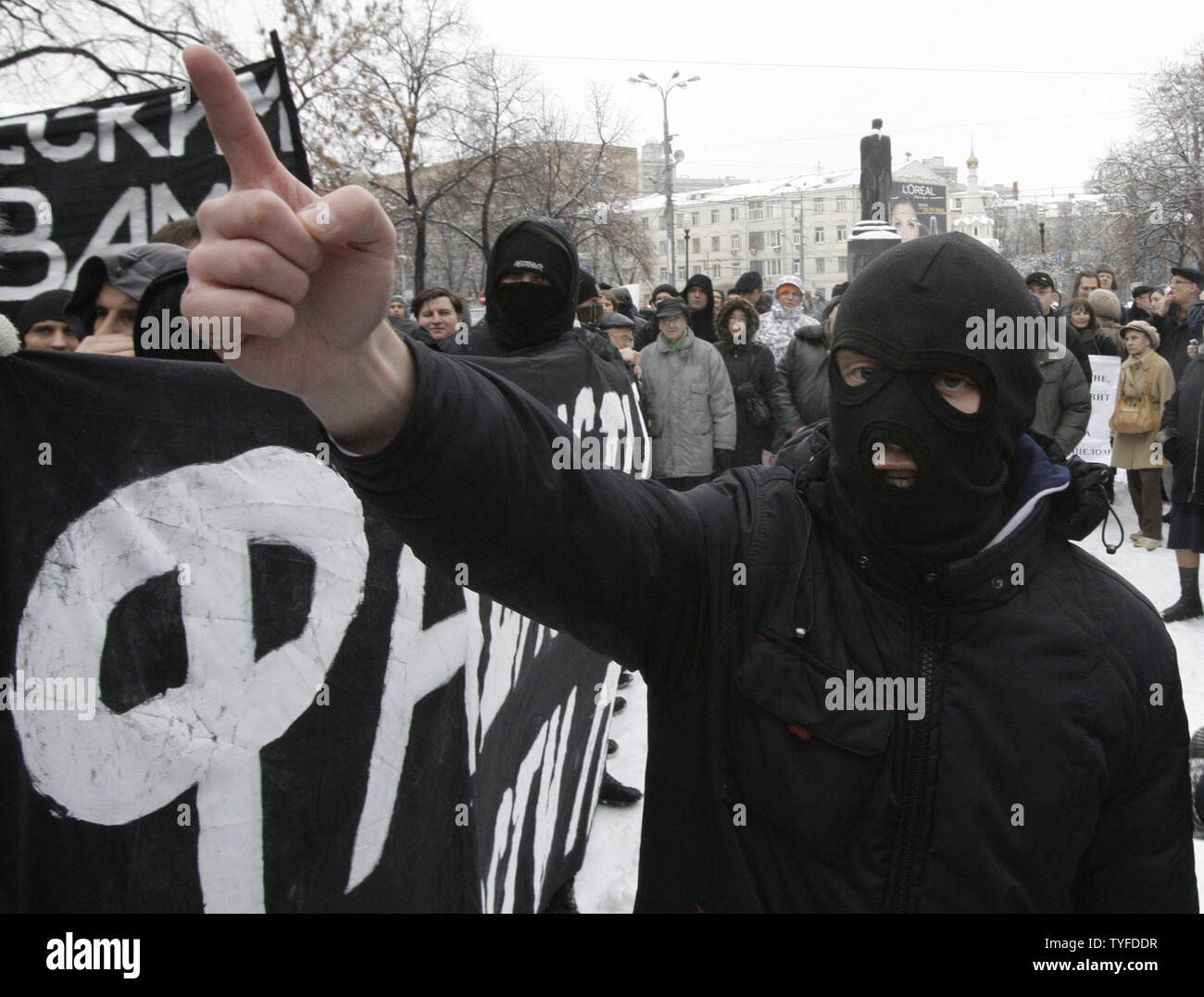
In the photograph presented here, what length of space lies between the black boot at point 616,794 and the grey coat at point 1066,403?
4851 mm

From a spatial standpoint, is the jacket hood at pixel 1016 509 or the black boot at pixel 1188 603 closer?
the jacket hood at pixel 1016 509

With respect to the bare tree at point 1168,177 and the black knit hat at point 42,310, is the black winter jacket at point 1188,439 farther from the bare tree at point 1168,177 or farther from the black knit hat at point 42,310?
the bare tree at point 1168,177

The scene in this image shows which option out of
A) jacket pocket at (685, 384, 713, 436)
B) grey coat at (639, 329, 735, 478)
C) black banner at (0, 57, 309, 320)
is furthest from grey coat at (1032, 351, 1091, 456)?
black banner at (0, 57, 309, 320)

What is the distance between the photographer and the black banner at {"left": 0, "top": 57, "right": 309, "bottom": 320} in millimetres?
3953

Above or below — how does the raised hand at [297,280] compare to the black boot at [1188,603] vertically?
above

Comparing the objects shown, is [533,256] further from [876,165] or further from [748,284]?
[876,165]

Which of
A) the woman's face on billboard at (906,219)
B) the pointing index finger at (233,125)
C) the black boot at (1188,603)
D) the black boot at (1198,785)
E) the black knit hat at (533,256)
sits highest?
the woman's face on billboard at (906,219)

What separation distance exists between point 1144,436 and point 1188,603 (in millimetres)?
2219

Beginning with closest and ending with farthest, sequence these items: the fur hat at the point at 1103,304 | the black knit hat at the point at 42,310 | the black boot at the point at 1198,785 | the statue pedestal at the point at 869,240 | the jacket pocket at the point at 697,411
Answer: the black knit hat at the point at 42,310, the black boot at the point at 1198,785, the jacket pocket at the point at 697,411, the fur hat at the point at 1103,304, the statue pedestal at the point at 869,240

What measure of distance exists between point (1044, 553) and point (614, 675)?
8.08ft

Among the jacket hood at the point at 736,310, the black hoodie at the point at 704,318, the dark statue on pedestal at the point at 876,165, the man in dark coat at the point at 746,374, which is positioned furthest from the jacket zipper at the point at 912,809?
the dark statue on pedestal at the point at 876,165

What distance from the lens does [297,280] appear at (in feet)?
3.25

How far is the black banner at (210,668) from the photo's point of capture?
1.77 m
